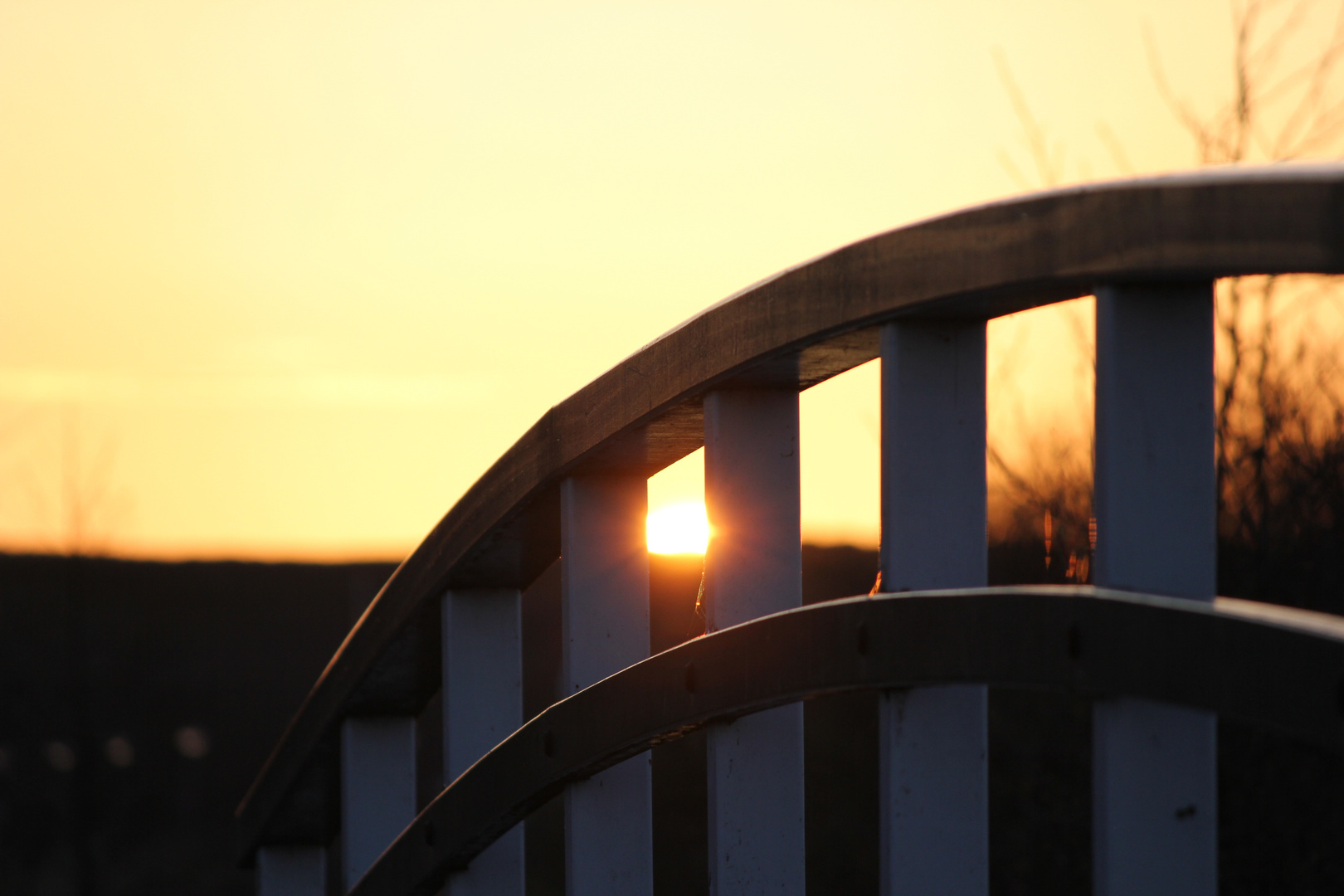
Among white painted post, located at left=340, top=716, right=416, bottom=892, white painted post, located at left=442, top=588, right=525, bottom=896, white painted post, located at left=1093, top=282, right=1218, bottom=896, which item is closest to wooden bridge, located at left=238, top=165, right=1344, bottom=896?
white painted post, located at left=1093, top=282, right=1218, bottom=896

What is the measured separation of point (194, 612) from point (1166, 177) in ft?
64.9

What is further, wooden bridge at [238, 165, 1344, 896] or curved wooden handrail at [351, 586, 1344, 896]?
wooden bridge at [238, 165, 1344, 896]

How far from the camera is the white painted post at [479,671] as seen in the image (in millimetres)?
3951

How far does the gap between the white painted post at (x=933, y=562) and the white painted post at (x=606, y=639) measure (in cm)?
119

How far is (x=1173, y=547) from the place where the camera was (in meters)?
1.58

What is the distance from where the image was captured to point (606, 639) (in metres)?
3.19

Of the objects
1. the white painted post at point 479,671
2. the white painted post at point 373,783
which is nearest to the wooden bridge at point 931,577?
the white painted post at point 479,671

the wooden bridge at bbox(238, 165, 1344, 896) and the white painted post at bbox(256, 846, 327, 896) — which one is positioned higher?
the wooden bridge at bbox(238, 165, 1344, 896)

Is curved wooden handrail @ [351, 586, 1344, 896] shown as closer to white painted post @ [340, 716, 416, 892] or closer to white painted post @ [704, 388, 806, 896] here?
white painted post @ [704, 388, 806, 896]

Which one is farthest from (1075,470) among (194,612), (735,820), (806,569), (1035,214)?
(194,612)

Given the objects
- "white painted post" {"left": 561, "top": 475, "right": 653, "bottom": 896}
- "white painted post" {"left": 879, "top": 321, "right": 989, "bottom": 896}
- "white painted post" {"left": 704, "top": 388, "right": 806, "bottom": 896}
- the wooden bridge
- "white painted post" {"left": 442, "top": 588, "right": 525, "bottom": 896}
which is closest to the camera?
the wooden bridge

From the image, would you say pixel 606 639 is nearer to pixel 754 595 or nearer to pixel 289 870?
pixel 754 595

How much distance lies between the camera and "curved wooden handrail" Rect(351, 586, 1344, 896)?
4.39 feet

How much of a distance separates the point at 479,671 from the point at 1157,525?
2699 millimetres
